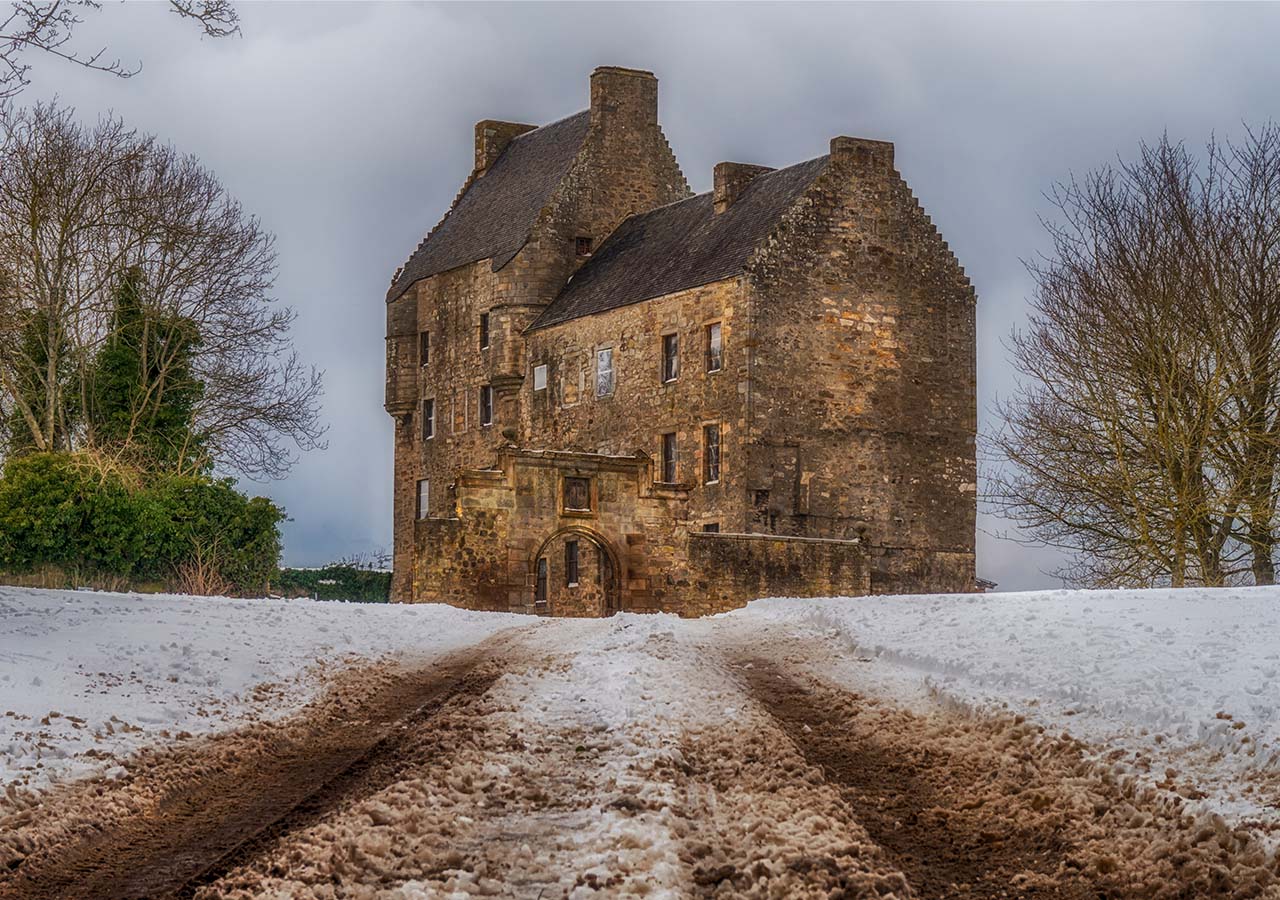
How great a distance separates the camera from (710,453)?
134ft

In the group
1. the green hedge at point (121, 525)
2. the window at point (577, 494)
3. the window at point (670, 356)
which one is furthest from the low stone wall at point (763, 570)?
the window at point (670, 356)

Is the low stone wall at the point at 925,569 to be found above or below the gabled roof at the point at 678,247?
below

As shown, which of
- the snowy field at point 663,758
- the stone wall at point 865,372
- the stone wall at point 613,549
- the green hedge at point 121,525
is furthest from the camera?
the stone wall at point 865,372

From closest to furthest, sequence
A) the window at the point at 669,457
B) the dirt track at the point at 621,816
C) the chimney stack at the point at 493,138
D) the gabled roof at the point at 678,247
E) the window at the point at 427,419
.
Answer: the dirt track at the point at 621,816
the gabled roof at the point at 678,247
the window at the point at 669,457
the window at the point at 427,419
the chimney stack at the point at 493,138

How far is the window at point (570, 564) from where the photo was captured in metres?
46.3

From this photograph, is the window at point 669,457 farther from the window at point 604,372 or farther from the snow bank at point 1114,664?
the snow bank at point 1114,664

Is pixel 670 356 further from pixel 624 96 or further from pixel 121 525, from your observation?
pixel 121 525

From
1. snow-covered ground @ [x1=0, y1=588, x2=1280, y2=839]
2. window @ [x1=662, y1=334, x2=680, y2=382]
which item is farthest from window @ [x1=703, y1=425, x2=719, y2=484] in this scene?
snow-covered ground @ [x1=0, y1=588, x2=1280, y2=839]

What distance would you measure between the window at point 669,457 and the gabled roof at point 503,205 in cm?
908

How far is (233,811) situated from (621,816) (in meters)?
2.87

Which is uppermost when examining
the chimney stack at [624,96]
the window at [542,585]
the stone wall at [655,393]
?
the chimney stack at [624,96]

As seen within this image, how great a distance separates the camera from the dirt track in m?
10.7

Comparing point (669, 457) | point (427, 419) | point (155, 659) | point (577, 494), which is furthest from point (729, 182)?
point (155, 659)

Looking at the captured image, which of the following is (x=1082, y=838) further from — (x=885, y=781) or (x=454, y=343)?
(x=454, y=343)
